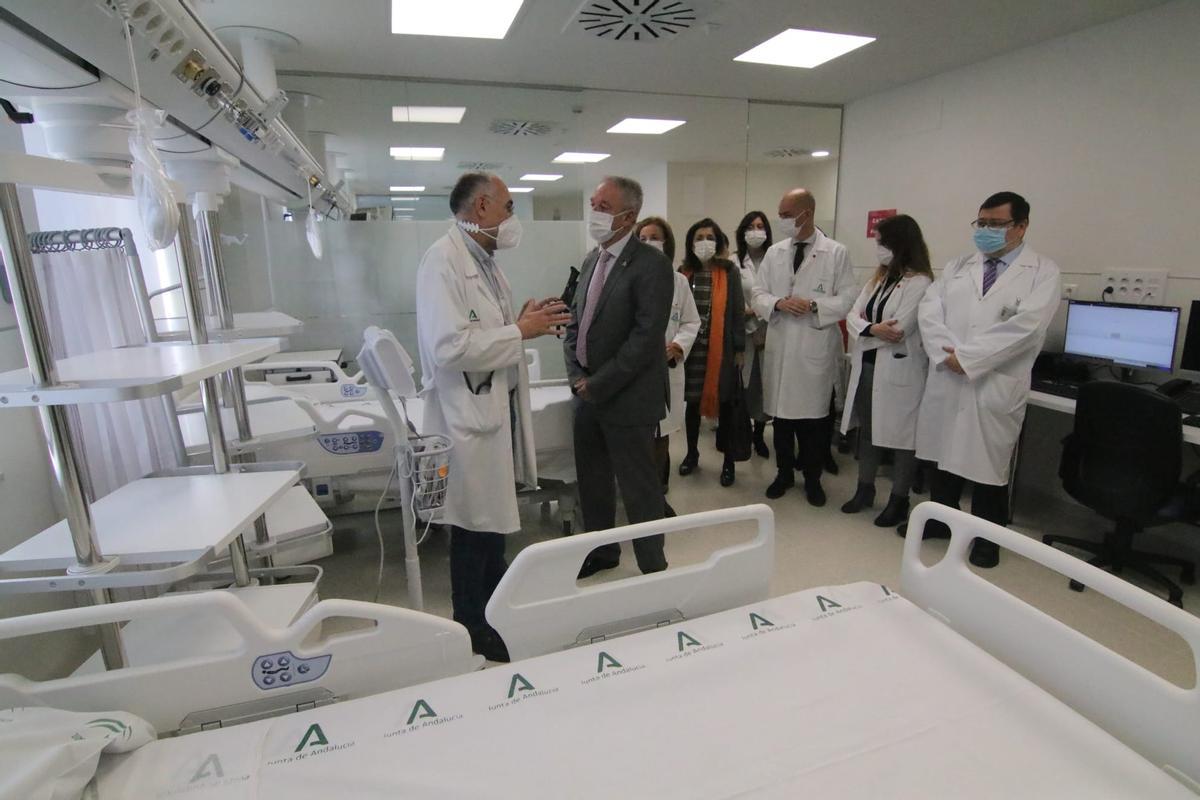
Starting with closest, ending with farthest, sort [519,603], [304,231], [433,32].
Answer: [519,603]
[433,32]
[304,231]

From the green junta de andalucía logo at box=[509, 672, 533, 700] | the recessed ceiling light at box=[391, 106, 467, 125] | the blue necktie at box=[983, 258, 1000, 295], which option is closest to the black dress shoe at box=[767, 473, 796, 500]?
the blue necktie at box=[983, 258, 1000, 295]

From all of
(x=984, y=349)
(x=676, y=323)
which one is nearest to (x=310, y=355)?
(x=676, y=323)

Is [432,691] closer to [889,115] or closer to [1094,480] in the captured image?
[1094,480]

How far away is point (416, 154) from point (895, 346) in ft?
12.5

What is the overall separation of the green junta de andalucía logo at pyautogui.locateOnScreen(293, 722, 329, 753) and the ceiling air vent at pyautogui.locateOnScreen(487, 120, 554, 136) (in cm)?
421

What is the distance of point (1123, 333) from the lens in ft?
9.71

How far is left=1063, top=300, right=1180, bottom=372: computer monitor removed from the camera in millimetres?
2789

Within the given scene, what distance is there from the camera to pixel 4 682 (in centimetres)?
102

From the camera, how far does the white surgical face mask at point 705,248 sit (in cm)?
362

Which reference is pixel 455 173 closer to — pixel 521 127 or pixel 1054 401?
pixel 521 127

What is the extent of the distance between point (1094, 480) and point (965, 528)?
5.75 feet

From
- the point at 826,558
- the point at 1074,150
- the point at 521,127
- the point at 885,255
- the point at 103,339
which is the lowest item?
the point at 826,558

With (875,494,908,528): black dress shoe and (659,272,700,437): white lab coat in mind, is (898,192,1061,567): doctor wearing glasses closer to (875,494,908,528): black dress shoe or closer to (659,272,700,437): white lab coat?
(875,494,908,528): black dress shoe

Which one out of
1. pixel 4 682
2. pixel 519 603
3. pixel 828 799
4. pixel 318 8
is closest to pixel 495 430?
pixel 519 603
